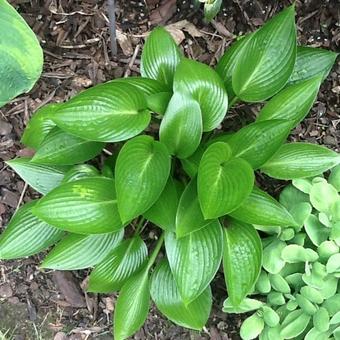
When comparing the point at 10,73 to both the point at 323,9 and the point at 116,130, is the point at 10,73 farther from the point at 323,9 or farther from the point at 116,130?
the point at 323,9

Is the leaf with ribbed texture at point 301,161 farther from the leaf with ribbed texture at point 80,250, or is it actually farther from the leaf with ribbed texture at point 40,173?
the leaf with ribbed texture at point 40,173

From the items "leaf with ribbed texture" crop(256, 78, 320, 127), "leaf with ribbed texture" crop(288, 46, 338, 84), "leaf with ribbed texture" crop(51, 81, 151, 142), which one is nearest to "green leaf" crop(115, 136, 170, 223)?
"leaf with ribbed texture" crop(51, 81, 151, 142)

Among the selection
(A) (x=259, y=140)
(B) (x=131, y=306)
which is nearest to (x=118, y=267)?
(B) (x=131, y=306)

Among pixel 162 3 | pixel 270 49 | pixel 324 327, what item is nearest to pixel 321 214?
pixel 324 327

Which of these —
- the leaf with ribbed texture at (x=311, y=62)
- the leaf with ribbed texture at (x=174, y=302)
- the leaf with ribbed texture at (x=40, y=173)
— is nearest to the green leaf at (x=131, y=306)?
the leaf with ribbed texture at (x=174, y=302)

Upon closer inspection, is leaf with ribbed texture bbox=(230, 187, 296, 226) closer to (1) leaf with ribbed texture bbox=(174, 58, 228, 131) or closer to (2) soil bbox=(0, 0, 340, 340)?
(1) leaf with ribbed texture bbox=(174, 58, 228, 131)

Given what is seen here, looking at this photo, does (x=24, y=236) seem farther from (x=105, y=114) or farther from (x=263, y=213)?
(x=263, y=213)
